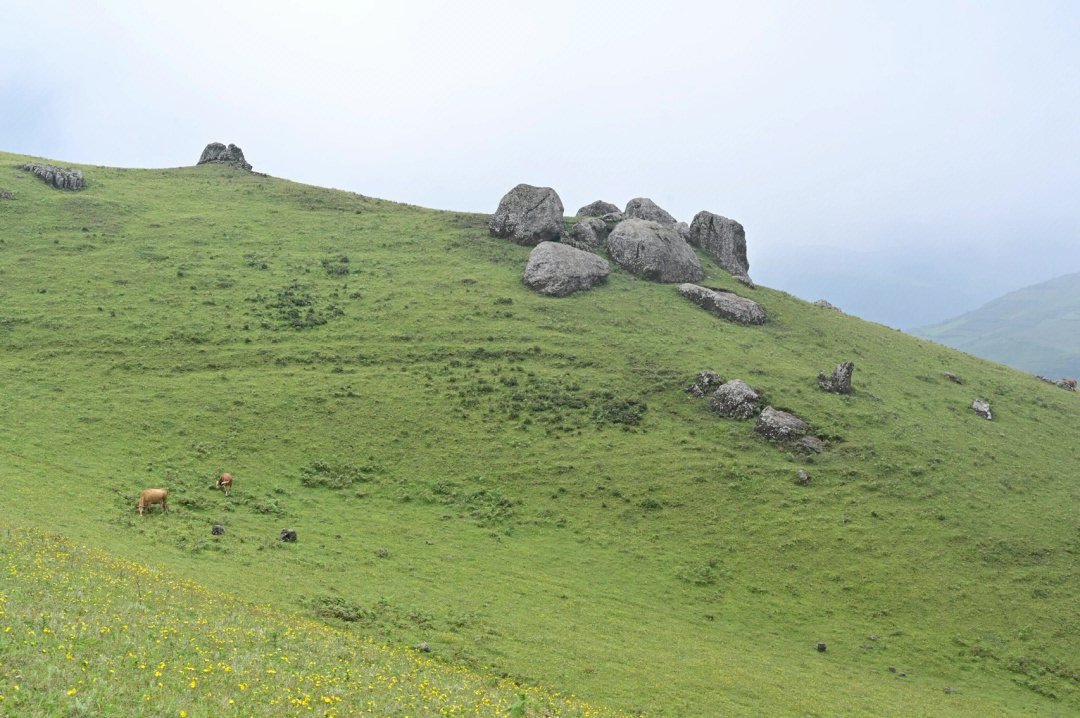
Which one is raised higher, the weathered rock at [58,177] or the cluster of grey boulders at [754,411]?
the weathered rock at [58,177]

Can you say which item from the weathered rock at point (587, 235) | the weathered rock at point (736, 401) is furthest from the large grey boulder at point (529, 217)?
the weathered rock at point (736, 401)

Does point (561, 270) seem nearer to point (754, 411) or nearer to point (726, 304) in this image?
point (726, 304)

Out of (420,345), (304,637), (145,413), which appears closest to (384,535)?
(304,637)

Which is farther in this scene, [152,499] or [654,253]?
[654,253]

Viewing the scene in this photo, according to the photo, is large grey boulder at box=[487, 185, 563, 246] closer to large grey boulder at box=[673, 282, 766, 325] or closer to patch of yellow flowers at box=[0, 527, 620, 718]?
large grey boulder at box=[673, 282, 766, 325]

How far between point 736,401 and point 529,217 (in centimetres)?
4167

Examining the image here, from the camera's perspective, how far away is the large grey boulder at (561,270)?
71688 mm

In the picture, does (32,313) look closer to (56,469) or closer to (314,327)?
(314,327)

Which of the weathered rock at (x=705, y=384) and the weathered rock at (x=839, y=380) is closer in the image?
the weathered rock at (x=705, y=384)

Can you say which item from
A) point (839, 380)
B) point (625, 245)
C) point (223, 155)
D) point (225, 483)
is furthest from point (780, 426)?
point (223, 155)

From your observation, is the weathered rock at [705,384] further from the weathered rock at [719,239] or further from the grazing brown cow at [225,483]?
the weathered rock at [719,239]

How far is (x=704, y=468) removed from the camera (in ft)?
148

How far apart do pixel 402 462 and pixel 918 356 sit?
5505 cm

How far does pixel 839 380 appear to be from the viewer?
2201 inches
